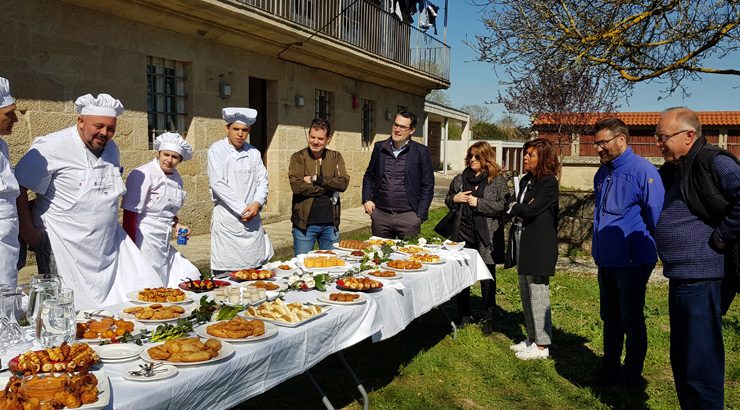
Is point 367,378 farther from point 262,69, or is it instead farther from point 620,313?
point 262,69

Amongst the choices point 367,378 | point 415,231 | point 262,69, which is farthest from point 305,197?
point 262,69

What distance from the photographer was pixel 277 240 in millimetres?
9766

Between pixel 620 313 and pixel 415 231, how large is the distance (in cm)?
216

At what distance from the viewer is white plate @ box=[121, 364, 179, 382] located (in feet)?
7.17

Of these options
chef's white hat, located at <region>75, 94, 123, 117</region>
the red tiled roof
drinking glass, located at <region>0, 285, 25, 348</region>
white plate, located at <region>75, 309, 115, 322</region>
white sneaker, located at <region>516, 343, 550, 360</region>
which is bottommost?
white sneaker, located at <region>516, 343, 550, 360</region>

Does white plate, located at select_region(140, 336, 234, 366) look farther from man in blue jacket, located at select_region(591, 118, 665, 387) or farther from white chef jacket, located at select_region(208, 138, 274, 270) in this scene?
man in blue jacket, located at select_region(591, 118, 665, 387)

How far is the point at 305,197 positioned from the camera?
5.69 m

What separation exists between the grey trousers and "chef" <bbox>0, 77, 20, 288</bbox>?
3.61 meters

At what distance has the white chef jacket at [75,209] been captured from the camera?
3.61 metres

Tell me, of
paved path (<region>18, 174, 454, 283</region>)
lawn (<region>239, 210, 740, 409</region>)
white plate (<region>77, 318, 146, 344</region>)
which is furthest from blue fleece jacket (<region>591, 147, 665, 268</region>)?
paved path (<region>18, 174, 454, 283</region>)

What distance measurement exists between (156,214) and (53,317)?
2082mm

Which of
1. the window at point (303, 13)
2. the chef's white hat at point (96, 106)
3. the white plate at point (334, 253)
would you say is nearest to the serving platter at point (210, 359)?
the chef's white hat at point (96, 106)

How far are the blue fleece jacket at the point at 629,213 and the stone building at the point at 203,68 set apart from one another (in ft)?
19.7

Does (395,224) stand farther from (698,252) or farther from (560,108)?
(560,108)
